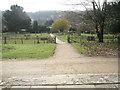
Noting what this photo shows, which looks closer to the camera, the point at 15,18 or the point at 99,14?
the point at 99,14

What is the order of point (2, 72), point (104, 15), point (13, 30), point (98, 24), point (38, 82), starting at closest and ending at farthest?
point (38, 82), point (2, 72), point (104, 15), point (98, 24), point (13, 30)

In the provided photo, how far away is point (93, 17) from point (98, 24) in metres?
1.26

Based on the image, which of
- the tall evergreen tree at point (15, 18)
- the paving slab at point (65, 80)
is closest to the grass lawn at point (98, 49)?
the paving slab at point (65, 80)

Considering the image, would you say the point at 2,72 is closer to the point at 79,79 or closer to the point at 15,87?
the point at 15,87

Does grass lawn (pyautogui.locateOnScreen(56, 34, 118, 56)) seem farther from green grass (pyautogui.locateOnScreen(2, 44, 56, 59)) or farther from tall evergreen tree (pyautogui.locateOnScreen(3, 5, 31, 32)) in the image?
tall evergreen tree (pyautogui.locateOnScreen(3, 5, 31, 32))

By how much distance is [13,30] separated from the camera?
51281mm

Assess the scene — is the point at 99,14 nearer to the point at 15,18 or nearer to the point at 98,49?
the point at 98,49

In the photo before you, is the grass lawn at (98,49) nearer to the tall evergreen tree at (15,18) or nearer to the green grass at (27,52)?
the green grass at (27,52)

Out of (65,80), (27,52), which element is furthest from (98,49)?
(65,80)

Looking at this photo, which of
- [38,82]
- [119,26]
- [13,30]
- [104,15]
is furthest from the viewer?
[13,30]

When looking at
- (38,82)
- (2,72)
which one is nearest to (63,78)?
(38,82)

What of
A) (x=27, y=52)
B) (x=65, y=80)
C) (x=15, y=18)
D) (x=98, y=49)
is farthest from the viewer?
(x=15, y=18)

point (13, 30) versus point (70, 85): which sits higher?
point (13, 30)

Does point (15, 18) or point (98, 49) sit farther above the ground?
point (15, 18)
